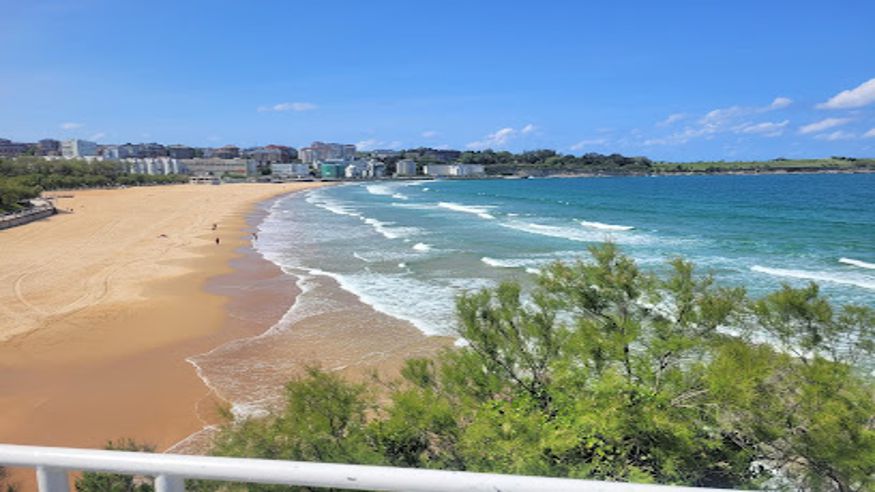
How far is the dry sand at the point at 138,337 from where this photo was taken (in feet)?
37.2

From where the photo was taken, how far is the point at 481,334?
8.10 meters

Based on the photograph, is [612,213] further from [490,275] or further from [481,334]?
[481,334]

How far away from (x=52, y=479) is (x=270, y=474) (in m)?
0.77

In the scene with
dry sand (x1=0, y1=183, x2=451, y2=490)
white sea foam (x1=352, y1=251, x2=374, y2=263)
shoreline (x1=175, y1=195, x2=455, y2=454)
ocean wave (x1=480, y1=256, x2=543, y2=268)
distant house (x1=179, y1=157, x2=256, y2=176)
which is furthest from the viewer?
distant house (x1=179, y1=157, x2=256, y2=176)

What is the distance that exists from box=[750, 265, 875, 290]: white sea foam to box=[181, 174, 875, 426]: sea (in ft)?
0.23

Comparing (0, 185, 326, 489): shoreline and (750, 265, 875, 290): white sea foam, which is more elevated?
(750, 265, 875, 290): white sea foam

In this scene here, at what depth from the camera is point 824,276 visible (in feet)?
74.8

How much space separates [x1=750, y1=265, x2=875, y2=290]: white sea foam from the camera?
69.6 feet

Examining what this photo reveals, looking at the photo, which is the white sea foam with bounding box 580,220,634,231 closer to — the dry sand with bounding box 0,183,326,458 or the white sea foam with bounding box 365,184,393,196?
the dry sand with bounding box 0,183,326,458

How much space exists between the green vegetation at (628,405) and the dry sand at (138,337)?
6.92ft

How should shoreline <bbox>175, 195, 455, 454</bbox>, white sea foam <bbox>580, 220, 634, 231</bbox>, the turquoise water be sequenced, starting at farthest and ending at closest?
white sea foam <bbox>580, 220, 634, 231</bbox>
the turquoise water
shoreline <bbox>175, 195, 455, 454</bbox>

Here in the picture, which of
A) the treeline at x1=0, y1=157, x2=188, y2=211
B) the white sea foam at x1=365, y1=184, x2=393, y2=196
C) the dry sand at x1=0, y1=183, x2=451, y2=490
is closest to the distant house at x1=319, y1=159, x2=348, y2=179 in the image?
the white sea foam at x1=365, y1=184, x2=393, y2=196

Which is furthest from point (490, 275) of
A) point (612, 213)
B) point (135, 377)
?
point (612, 213)

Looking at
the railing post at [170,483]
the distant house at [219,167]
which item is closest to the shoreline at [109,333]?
the railing post at [170,483]
